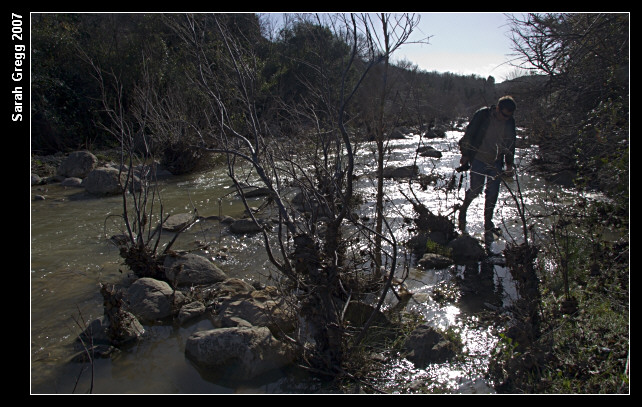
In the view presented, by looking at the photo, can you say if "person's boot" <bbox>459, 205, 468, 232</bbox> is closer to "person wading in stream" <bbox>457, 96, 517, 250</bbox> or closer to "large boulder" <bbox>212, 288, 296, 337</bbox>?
"person wading in stream" <bbox>457, 96, 517, 250</bbox>

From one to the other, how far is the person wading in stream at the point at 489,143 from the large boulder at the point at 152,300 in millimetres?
3663

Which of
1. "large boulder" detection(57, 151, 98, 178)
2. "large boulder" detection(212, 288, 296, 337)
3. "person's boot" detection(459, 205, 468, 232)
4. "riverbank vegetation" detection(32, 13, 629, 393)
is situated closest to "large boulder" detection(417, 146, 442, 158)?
"riverbank vegetation" detection(32, 13, 629, 393)

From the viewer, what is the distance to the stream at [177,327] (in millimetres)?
3316

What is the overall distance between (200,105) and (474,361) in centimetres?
972

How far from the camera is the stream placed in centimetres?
332

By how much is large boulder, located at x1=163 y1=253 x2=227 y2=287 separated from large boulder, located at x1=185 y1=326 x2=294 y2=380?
5.11ft

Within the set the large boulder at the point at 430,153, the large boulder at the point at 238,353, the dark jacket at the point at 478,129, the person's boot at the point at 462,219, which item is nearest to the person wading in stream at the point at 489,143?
the dark jacket at the point at 478,129

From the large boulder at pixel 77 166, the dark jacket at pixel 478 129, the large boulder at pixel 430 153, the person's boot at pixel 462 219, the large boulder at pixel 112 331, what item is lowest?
the large boulder at pixel 112 331

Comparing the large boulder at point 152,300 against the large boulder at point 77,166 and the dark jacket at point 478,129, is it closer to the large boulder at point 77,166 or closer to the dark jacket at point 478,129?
the dark jacket at point 478,129

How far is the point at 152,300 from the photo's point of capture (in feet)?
14.3

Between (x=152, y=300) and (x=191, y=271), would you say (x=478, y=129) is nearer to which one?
(x=191, y=271)

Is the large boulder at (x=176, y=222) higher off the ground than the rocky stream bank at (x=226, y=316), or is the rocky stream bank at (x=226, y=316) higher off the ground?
the large boulder at (x=176, y=222)

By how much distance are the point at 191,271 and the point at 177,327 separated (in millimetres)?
1007
